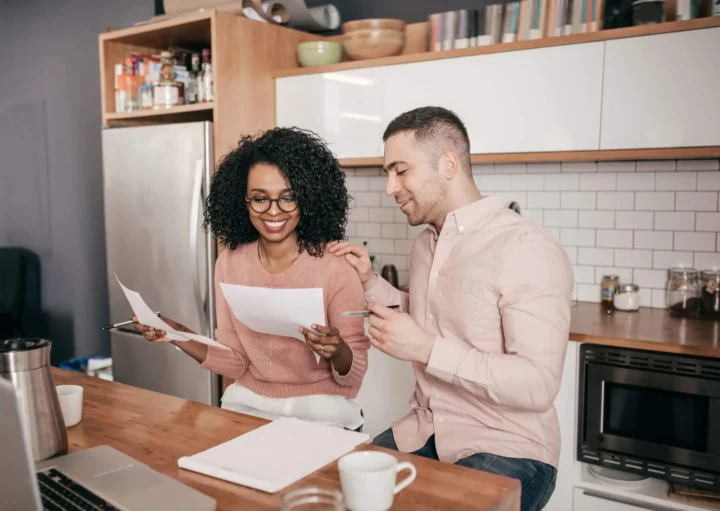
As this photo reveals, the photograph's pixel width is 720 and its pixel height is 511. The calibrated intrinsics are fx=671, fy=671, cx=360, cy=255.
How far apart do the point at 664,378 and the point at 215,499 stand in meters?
1.74

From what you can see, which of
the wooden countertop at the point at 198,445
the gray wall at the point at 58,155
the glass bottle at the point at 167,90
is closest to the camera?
the wooden countertop at the point at 198,445

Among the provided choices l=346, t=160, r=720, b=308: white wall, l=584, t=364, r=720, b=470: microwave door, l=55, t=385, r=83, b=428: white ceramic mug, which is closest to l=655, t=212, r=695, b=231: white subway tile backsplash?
l=346, t=160, r=720, b=308: white wall

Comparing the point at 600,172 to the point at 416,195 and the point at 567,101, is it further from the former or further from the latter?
the point at 416,195

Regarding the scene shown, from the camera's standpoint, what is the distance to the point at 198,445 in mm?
1358

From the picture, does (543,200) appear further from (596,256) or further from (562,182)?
(596,256)

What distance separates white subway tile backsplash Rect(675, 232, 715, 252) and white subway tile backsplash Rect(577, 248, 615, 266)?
274mm

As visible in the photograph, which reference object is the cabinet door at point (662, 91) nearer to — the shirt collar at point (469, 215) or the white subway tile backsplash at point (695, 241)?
the white subway tile backsplash at point (695, 241)

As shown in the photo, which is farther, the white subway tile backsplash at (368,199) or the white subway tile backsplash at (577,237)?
the white subway tile backsplash at (368,199)

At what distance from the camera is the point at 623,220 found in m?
2.94

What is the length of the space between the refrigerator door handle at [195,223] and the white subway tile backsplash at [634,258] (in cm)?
193

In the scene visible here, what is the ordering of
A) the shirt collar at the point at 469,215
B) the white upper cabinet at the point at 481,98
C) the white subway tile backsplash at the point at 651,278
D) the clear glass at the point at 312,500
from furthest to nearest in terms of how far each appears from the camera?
the white subway tile backsplash at the point at 651,278, the white upper cabinet at the point at 481,98, the shirt collar at the point at 469,215, the clear glass at the point at 312,500

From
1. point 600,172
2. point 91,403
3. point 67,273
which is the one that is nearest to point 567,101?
point 600,172

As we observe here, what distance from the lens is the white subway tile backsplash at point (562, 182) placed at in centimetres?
303

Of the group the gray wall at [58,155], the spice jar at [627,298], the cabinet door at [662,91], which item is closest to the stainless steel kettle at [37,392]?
the cabinet door at [662,91]
